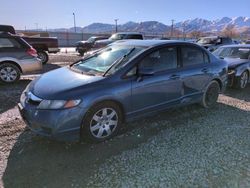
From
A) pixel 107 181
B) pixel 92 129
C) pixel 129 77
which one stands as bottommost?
pixel 107 181

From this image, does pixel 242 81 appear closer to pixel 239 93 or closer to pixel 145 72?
pixel 239 93

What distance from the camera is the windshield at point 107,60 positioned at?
4.51 m

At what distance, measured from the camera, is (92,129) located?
4074 mm

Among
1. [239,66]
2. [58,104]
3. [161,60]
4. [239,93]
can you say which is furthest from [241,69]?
[58,104]

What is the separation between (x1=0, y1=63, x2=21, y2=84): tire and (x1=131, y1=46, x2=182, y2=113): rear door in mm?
5391

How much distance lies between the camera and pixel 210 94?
6047 millimetres

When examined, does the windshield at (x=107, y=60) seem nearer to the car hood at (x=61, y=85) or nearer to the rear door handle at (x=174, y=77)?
the car hood at (x=61, y=85)

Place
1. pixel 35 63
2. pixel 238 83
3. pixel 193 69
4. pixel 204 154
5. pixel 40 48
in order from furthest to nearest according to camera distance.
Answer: pixel 40 48 → pixel 35 63 → pixel 238 83 → pixel 193 69 → pixel 204 154

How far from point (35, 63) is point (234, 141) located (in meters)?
6.60

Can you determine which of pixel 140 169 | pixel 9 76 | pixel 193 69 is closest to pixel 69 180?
pixel 140 169

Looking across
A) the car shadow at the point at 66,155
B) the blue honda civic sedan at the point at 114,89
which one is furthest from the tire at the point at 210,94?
the car shadow at the point at 66,155

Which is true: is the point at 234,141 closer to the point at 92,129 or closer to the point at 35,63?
the point at 92,129

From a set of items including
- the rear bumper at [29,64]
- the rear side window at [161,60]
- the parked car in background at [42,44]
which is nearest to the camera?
the rear side window at [161,60]

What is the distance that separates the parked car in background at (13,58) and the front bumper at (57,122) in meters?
4.98
